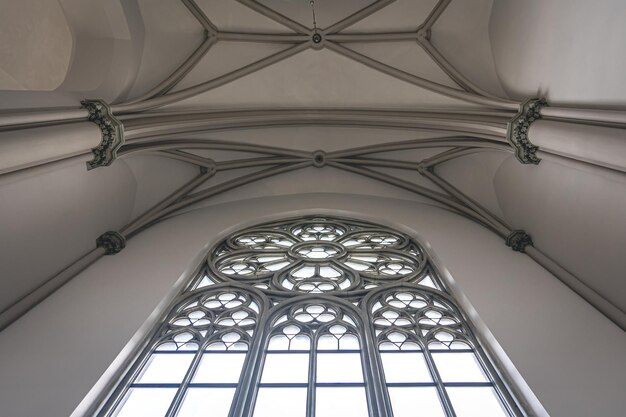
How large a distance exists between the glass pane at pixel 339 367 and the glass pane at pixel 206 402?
960mm

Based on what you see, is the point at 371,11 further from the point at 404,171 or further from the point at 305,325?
the point at 305,325

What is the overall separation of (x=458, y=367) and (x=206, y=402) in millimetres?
2690

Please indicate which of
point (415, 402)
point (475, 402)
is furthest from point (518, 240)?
point (415, 402)

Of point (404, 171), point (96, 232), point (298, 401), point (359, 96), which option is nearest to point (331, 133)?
point (359, 96)

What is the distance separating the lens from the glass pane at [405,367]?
514 cm

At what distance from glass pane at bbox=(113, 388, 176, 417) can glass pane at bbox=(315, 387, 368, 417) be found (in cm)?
150

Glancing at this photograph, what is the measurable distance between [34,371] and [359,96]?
724 cm

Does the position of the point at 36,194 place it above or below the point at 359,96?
below

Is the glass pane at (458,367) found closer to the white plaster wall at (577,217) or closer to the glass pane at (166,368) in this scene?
the white plaster wall at (577,217)

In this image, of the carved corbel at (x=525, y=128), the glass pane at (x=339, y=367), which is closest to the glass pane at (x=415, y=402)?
the glass pane at (x=339, y=367)

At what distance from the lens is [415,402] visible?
478 cm

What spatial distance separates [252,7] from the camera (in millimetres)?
8898

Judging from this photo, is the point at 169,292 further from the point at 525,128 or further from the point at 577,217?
the point at 577,217

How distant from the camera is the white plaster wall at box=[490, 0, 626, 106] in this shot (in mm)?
5641
